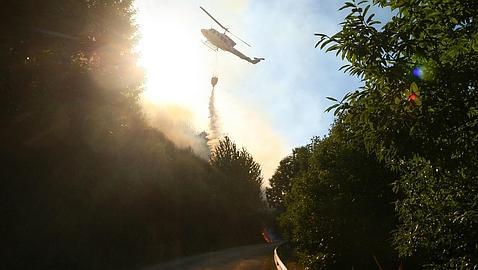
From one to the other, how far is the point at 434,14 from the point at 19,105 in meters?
19.2

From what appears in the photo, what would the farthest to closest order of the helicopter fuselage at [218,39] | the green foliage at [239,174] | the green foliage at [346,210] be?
the helicopter fuselage at [218,39] → the green foliage at [239,174] → the green foliage at [346,210]

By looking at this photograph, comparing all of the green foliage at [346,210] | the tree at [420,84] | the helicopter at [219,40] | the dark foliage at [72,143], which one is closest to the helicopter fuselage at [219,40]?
the helicopter at [219,40]

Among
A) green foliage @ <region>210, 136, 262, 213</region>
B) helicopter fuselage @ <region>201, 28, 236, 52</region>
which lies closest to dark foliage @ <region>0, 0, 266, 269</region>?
green foliage @ <region>210, 136, 262, 213</region>

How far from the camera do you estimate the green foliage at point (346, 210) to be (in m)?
13.7

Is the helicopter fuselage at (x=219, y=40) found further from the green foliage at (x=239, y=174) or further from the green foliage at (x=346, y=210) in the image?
the green foliage at (x=346, y=210)

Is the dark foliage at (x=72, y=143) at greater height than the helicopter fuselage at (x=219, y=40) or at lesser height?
lesser

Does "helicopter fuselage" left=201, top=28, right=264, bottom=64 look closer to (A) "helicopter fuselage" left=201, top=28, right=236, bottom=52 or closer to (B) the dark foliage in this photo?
(A) "helicopter fuselage" left=201, top=28, right=236, bottom=52

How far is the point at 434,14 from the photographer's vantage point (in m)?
3.97

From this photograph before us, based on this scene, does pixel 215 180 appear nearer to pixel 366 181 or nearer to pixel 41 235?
pixel 41 235

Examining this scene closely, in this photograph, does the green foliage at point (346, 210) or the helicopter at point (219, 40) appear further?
the helicopter at point (219, 40)

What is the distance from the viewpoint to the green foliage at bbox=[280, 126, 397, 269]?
44.9 feet

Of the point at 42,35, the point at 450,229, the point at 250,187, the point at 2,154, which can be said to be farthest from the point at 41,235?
the point at 250,187

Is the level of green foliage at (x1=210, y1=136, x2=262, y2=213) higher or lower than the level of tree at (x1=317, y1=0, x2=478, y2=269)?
higher

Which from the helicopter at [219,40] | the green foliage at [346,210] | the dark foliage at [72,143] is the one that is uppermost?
the helicopter at [219,40]
